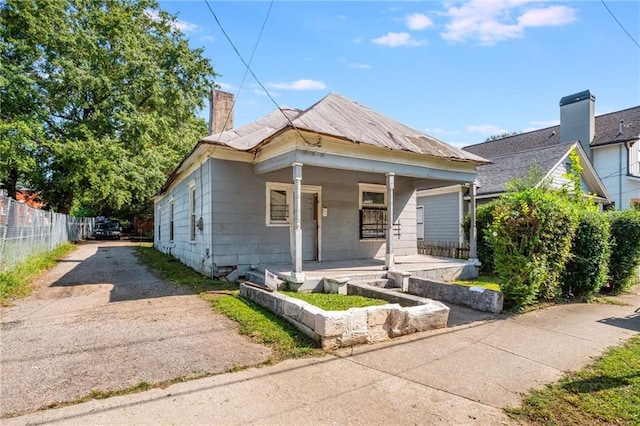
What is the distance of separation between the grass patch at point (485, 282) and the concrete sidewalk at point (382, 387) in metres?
3.70

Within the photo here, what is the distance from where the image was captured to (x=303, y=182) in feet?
32.6

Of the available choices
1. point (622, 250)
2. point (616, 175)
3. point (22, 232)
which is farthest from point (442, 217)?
point (22, 232)

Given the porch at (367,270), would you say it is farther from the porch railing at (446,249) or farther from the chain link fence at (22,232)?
the chain link fence at (22,232)

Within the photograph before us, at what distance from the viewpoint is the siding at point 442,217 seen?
15.9 metres

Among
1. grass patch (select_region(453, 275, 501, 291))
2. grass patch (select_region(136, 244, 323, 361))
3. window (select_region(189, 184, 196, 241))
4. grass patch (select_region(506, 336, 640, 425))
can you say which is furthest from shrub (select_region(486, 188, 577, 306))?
window (select_region(189, 184, 196, 241))

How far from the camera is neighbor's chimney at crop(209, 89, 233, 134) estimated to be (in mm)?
11828

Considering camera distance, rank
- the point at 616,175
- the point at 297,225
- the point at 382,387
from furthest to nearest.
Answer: the point at 616,175
the point at 297,225
the point at 382,387

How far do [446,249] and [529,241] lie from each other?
6785mm

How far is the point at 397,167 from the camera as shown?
29.9ft

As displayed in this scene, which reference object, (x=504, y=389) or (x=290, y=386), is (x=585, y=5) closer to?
(x=504, y=389)

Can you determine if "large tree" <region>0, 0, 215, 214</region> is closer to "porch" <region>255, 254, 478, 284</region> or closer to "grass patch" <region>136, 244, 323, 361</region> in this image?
"grass patch" <region>136, 244, 323, 361</region>

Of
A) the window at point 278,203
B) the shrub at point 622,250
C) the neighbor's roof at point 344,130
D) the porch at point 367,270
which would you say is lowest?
the porch at point 367,270

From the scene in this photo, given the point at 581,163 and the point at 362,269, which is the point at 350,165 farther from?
the point at 581,163

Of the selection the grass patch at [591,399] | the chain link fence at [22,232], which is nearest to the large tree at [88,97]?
the chain link fence at [22,232]
